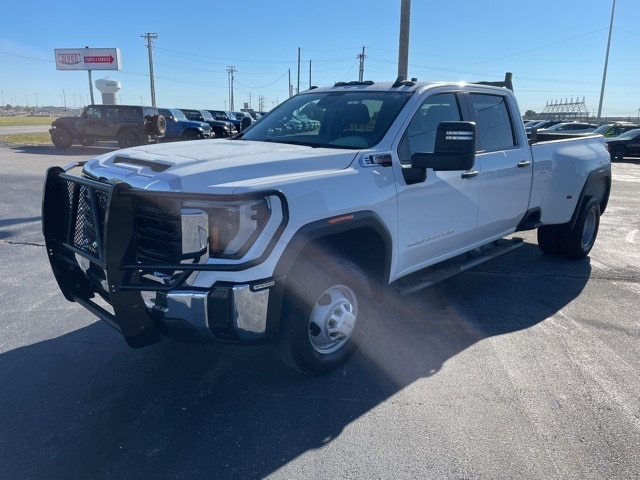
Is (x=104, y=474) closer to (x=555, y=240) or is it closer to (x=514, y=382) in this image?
(x=514, y=382)

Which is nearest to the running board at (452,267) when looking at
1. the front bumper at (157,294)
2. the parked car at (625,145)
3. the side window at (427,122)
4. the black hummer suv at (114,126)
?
the side window at (427,122)

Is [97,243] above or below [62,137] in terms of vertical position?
above

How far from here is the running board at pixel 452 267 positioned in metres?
4.15

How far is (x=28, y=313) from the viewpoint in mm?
4559

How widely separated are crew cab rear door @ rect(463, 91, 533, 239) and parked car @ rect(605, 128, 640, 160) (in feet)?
69.0

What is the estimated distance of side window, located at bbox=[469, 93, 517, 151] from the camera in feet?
15.6

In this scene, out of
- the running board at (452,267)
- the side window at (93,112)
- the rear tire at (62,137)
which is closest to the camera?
the running board at (452,267)

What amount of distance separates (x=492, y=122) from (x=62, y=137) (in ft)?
72.4

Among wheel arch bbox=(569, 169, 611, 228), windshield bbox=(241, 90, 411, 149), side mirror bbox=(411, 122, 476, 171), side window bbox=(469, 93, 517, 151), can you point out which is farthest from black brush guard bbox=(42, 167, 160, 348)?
wheel arch bbox=(569, 169, 611, 228)

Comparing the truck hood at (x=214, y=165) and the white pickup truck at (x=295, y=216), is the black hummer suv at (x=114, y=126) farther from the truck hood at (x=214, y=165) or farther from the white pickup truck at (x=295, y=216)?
the truck hood at (x=214, y=165)

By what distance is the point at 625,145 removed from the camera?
2289 centimetres

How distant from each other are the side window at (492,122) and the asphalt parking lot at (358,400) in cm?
157

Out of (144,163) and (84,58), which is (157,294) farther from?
(84,58)

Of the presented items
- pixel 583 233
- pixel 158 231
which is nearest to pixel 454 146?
pixel 158 231
